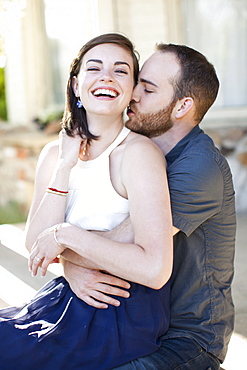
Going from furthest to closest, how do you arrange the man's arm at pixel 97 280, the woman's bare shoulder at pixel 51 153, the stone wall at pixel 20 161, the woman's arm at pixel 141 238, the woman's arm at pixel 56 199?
1. the stone wall at pixel 20 161
2. the woman's bare shoulder at pixel 51 153
3. the woman's arm at pixel 56 199
4. the man's arm at pixel 97 280
5. the woman's arm at pixel 141 238

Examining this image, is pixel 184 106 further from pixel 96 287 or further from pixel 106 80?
pixel 96 287

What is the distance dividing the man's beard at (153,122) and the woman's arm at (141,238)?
0.38 meters

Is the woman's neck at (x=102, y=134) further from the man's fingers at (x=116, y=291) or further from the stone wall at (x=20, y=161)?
the stone wall at (x=20, y=161)

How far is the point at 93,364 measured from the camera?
6.13 ft

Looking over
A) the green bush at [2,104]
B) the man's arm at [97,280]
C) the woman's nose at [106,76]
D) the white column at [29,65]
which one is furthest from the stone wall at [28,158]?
the man's arm at [97,280]

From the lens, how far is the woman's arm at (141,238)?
1.81m

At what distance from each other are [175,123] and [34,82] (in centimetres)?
408

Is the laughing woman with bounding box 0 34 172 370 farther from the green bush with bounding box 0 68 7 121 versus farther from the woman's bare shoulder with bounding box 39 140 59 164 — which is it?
the green bush with bounding box 0 68 7 121

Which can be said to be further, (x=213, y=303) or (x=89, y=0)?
(x=89, y=0)

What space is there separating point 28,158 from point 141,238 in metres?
4.31

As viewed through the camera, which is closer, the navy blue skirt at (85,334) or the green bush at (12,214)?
the navy blue skirt at (85,334)

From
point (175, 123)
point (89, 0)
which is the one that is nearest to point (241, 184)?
point (89, 0)

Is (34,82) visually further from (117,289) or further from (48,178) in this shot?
(117,289)

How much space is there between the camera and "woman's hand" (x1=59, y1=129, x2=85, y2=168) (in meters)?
2.11
